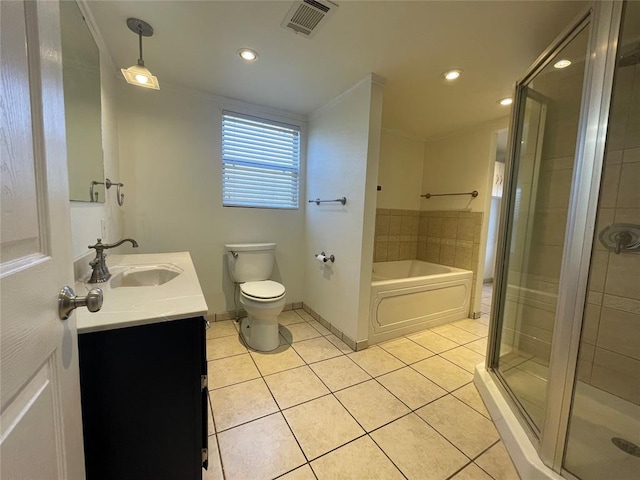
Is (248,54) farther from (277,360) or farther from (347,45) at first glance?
(277,360)

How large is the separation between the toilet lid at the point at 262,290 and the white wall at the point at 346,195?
22.5 inches

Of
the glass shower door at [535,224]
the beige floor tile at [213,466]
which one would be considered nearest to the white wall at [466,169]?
the glass shower door at [535,224]

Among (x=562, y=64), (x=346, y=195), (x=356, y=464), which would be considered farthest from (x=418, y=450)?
(x=562, y=64)

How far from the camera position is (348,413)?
150cm

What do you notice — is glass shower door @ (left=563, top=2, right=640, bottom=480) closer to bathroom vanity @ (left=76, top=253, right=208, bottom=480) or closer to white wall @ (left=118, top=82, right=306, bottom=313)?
bathroom vanity @ (left=76, top=253, right=208, bottom=480)

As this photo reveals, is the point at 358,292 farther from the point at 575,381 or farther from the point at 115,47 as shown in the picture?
the point at 115,47

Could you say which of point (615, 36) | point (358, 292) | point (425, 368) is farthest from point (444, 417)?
point (615, 36)

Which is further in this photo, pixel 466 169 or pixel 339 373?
pixel 466 169

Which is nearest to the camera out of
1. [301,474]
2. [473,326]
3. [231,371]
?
[301,474]

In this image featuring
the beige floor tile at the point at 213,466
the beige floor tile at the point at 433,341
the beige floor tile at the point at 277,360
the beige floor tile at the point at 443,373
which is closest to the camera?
the beige floor tile at the point at 213,466

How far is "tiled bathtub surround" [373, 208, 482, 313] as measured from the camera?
2891 mm

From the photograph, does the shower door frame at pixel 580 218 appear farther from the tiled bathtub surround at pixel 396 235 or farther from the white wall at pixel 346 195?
the tiled bathtub surround at pixel 396 235

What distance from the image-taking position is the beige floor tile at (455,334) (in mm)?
2434

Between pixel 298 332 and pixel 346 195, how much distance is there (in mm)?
1357
